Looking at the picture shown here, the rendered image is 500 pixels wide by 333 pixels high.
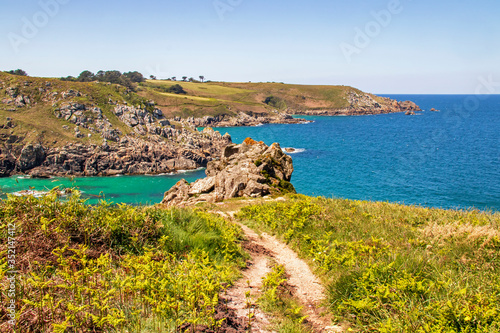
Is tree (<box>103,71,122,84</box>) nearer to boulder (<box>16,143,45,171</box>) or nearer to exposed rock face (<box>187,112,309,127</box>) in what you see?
exposed rock face (<box>187,112,309,127</box>)

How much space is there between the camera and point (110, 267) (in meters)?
6.19

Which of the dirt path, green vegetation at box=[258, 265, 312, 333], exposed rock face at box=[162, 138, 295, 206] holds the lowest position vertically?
exposed rock face at box=[162, 138, 295, 206]

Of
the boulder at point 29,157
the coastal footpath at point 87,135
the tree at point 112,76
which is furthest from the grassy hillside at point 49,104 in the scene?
the tree at point 112,76

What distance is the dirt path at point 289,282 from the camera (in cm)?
587

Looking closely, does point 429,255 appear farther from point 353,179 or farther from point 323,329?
point 353,179

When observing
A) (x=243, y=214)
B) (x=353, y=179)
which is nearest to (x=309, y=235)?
(x=243, y=214)

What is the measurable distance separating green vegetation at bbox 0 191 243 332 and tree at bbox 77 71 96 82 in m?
194

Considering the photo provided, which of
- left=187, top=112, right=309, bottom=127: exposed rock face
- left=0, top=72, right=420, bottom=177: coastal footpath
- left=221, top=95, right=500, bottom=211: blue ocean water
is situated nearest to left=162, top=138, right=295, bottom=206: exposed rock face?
left=221, top=95, right=500, bottom=211: blue ocean water

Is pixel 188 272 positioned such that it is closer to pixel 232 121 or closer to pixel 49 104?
pixel 49 104

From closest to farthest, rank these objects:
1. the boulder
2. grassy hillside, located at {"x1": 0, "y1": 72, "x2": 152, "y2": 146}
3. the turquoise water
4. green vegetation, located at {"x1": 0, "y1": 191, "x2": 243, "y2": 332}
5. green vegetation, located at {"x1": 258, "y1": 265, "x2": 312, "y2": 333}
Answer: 1. green vegetation, located at {"x1": 0, "y1": 191, "x2": 243, "y2": 332}
2. green vegetation, located at {"x1": 258, "y1": 265, "x2": 312, "y2": 333}
3. the turquoise water
4. the boulder
5. grassy hillside, located at {"x1": 0, "y1": 72, "x2": 152, "y2": 146}

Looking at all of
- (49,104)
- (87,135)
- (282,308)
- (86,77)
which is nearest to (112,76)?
(86,77)

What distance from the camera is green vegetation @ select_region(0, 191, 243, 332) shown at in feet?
14.6

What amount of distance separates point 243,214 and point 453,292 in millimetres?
12425

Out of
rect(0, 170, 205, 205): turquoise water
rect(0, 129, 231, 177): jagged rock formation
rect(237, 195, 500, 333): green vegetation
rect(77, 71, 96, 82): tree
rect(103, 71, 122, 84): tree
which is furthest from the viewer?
rect(103, 71, 122, 84): tree
